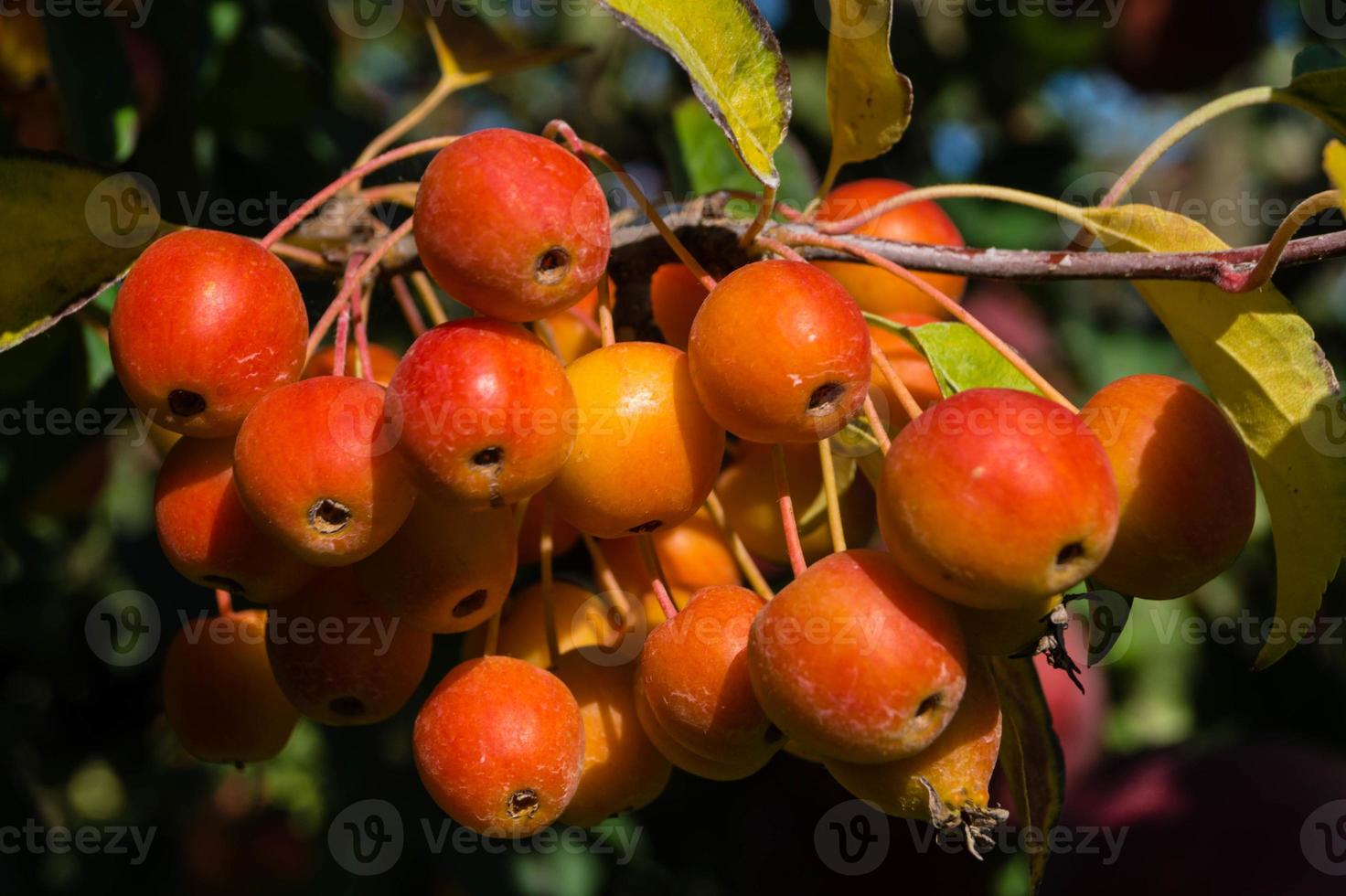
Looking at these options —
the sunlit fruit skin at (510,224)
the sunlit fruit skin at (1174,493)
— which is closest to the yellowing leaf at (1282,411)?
the sunlit fruit skin at (1174,493)

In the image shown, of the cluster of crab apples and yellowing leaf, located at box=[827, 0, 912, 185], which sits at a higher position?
yellowing leaf, located at box=[827, 0, 912, 185]

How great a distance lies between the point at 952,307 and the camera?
970 millimetres

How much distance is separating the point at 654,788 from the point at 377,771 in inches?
46.2

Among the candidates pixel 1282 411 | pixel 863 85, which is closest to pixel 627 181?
pixel 863 85

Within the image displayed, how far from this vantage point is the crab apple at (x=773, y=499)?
1.21 m

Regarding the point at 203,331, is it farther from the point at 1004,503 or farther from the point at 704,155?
the point at 704,155

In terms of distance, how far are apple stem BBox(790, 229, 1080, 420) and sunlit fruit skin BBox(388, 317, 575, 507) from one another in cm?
32

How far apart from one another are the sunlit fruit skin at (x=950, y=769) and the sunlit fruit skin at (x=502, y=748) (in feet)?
0.72

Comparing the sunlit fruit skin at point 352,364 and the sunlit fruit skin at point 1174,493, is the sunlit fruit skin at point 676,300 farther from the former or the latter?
the sunlit fruit skin at point 1174,493

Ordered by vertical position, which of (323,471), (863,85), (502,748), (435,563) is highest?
(863,85)

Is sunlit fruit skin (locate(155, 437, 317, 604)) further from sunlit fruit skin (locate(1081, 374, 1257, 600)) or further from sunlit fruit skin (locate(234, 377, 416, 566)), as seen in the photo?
sunlit fruit skin (locate(1081, 374, 1257, 600))

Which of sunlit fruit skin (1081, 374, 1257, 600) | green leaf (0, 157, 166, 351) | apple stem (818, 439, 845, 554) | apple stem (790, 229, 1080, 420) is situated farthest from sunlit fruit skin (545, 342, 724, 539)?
green leaf (0, 157, 166, 351)

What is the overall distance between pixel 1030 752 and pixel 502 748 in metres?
0.49

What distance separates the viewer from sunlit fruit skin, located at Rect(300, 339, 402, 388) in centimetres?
114
